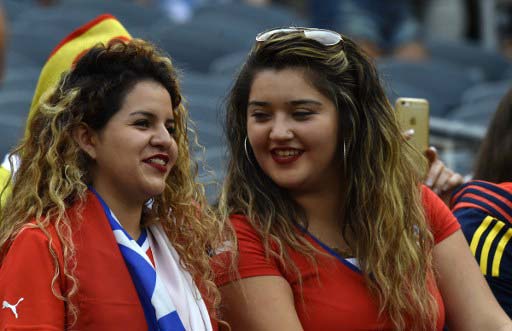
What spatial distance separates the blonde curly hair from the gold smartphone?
3.60ft

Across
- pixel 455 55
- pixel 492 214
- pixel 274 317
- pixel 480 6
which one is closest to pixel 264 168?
pixel 274 317

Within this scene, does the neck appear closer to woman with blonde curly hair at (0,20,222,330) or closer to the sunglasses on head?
woman with blonde curly hair at (0,20,222,330)

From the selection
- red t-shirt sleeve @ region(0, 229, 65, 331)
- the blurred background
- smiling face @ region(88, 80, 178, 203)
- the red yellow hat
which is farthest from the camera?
the blurred background

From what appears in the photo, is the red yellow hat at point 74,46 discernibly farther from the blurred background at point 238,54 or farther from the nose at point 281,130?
the nose at point 281,130

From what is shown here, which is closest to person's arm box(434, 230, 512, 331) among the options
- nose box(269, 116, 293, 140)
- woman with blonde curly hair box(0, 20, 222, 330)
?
nose box(269, 116, 293, 140)

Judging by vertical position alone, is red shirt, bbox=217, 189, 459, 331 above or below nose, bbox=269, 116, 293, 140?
below

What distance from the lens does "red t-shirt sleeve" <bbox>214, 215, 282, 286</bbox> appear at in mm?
2957

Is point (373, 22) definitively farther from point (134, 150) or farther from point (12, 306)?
point (12, 306)

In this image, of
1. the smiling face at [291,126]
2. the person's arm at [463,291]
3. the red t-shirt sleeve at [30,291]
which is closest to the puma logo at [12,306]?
the red t-shirt sleeve at [30,291]

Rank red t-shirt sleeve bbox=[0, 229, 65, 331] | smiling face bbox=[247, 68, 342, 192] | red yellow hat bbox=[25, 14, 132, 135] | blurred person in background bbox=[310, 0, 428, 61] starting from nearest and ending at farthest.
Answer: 1. red t-shirt sleeve bbox=[0, 229, 65, 331]
2. smiling face bbox=[247, 68, 342, 192]
3. red yellow hat bbox=[25, 14, 132, 135]
4. blurred person in background bbox=[310, 0, 428, 61]

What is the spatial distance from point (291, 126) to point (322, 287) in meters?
0.44

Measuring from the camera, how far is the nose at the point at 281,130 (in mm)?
2984

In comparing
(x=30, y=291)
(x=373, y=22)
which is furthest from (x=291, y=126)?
(x=373, y=22)

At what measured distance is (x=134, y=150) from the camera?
2.73m
